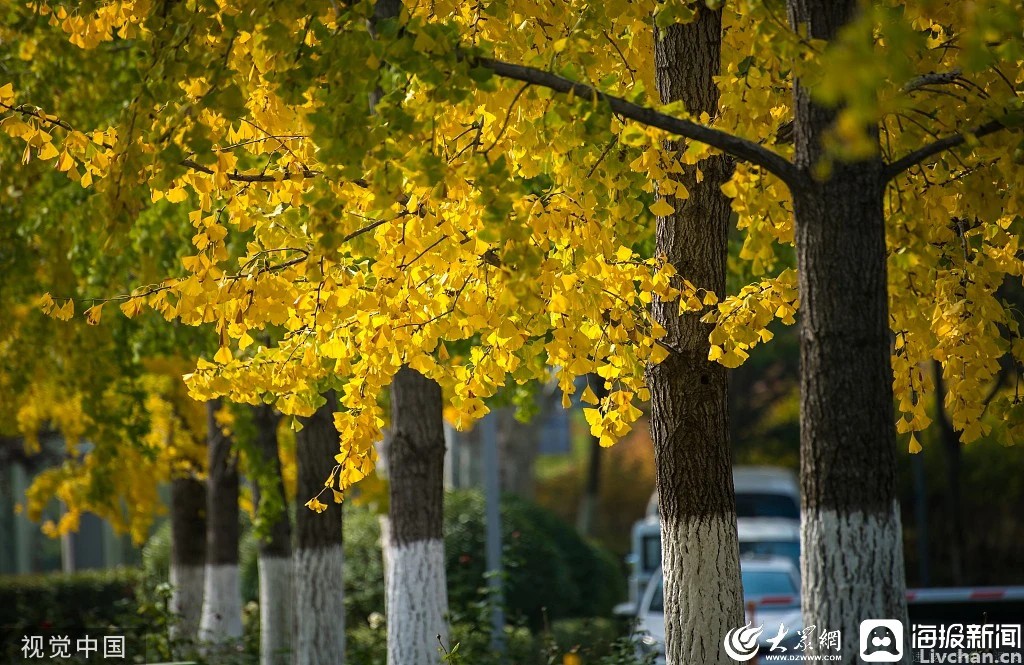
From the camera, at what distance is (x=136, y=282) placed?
11.3 m

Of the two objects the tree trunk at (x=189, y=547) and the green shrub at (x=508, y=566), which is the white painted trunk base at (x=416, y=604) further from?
the tree trunk at (x=189, y=547)

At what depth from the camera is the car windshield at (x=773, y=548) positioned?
18016mm

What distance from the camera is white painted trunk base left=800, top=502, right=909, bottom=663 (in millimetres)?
5031

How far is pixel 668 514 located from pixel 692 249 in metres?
1.31

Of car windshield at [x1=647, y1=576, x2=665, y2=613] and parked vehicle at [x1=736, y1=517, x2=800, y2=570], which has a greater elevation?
parked vehicle at [x1=736, y1=517, x2=800, y2=570]

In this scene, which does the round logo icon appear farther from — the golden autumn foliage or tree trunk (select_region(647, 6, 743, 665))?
the golden autumn foliage

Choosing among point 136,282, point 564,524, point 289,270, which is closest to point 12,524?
point 564,524

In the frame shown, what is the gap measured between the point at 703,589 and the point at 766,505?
15649mm

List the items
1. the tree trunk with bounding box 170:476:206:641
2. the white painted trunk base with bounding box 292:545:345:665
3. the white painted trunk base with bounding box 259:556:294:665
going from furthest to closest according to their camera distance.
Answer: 1. the tree trunk with bounding box 170:476:206:641
2. the white painted trunk base with bounding box 259:556:294:665
3. the white painted trunk base with bounding box 292:545:345:665

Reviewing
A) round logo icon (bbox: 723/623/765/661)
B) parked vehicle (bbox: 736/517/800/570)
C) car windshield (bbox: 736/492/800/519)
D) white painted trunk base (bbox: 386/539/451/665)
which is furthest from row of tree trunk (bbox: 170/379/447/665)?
car windshield (bbox: 736/492/800/519)

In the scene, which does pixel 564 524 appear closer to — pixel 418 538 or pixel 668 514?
pixel 418 538

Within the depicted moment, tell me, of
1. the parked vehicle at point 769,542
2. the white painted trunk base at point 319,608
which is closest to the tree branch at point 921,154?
the white painted trunk base at point 319,608

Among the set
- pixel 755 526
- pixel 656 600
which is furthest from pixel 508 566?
pixel 755 526

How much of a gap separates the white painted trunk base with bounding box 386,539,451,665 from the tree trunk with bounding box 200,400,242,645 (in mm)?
5124
